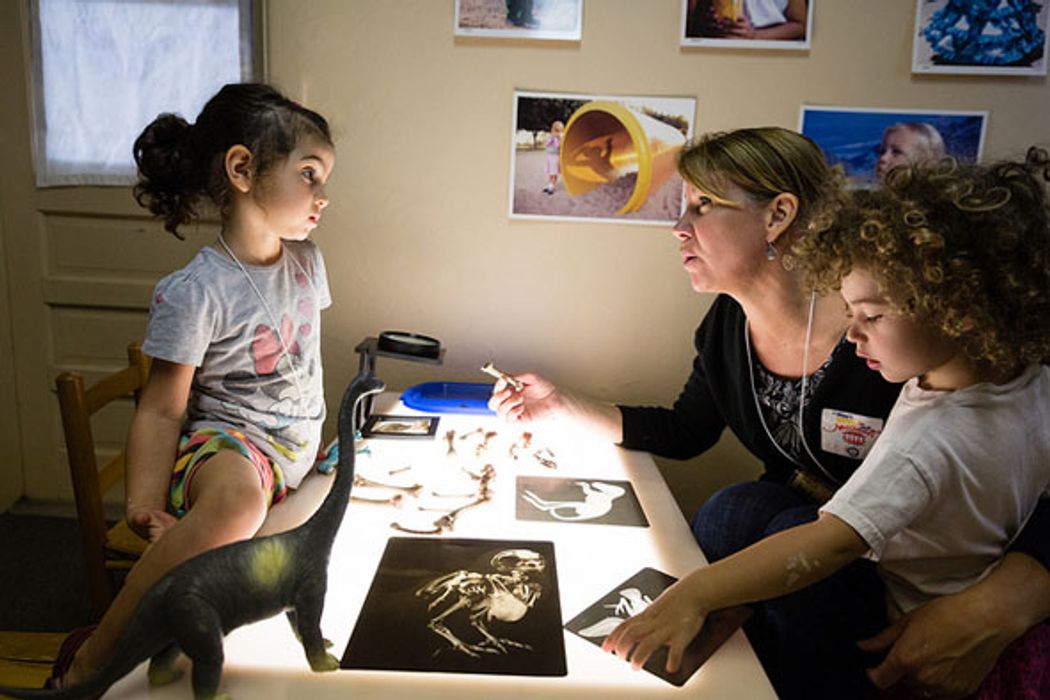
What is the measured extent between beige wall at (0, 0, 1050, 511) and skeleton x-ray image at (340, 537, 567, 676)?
3.06 feet

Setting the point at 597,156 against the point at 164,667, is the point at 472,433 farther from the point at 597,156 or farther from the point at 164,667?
the point at 164,667

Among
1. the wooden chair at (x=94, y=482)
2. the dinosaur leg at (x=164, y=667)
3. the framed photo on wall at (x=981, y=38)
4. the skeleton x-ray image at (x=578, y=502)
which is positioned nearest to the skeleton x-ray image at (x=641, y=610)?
the skeleton x-ray image at (x=578, y=502)

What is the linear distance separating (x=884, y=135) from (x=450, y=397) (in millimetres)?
1136

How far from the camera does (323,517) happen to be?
0.69 metres

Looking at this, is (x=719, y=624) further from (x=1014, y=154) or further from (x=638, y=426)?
(x=1014, y=154)

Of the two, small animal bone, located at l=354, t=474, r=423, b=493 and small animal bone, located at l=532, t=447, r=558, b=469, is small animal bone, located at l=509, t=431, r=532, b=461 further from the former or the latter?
small animal bone, located at l=354, t=474, r=423, b=493

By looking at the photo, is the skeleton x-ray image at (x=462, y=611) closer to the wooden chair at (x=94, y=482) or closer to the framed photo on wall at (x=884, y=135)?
the wooden chair at (x=94, y=482)

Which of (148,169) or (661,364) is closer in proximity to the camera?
(148,169)

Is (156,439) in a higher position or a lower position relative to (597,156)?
lower

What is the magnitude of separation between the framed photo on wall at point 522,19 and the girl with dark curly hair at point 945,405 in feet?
3.18

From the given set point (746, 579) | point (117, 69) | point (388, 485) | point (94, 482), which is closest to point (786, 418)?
point (746, 579)

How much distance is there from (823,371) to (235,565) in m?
1.00

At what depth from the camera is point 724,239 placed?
4.25ft

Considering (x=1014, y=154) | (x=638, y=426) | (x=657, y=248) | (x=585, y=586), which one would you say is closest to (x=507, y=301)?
(x=657, y=248)
